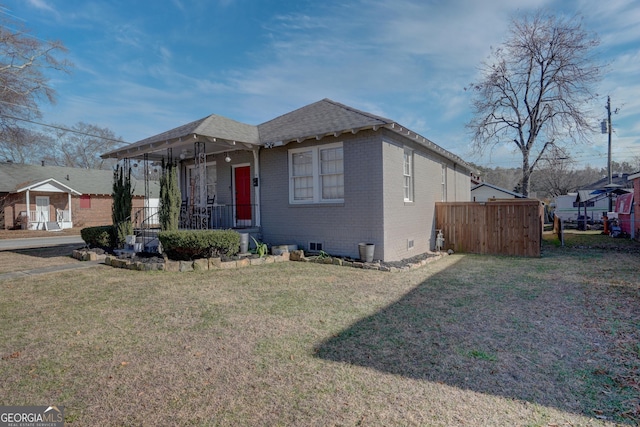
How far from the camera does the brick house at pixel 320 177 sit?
873cm

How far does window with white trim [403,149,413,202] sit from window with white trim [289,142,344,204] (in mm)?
2182

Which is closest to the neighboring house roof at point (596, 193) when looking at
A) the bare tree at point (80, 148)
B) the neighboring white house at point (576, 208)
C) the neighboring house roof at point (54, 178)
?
the neighboring white house at point (576, 208)

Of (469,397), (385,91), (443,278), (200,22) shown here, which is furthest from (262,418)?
(385,91)

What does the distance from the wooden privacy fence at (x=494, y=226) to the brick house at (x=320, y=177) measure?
2.25ft

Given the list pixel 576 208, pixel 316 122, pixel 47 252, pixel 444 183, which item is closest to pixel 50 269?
pixel 47 252

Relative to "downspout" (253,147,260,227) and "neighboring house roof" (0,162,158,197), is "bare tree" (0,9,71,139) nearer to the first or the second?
"neighboring house roof" (0,162,158,197)

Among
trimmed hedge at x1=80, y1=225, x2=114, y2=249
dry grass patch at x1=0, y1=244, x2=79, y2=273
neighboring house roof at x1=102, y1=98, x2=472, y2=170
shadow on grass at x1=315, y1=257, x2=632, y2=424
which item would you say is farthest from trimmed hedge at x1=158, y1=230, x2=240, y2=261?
shadow on grass at x1=315, y1=257, x2=632, y2=424

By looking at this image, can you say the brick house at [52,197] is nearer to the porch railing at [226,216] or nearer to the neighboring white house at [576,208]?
the porch railing at [226,216]

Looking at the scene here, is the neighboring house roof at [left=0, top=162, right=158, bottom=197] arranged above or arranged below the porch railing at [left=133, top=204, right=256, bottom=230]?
above

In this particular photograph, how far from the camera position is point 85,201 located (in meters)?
29.2

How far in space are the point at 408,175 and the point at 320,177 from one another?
9.06ft

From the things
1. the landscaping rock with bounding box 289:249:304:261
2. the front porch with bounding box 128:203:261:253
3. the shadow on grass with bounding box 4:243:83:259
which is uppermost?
the front porch with bounding box 128:203:261:253

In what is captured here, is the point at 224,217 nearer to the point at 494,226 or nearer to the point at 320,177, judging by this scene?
the point at 320,177

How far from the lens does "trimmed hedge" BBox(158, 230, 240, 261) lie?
8095mm
